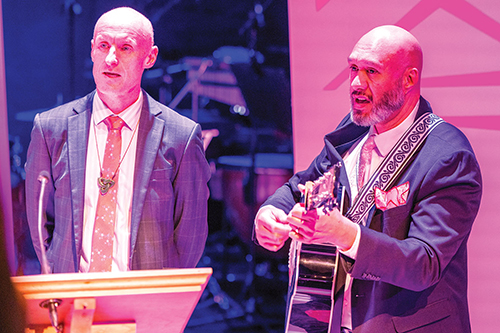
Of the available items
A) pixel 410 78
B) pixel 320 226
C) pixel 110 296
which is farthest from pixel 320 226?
pixel 410 78

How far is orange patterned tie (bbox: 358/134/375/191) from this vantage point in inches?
89.4

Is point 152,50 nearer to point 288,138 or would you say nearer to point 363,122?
point 363,122

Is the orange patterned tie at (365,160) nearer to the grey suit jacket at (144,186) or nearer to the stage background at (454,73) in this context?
the grey suit jacket at (144,186)

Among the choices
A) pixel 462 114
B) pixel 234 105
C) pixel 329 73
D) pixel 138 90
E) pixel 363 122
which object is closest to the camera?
pixel 363 122

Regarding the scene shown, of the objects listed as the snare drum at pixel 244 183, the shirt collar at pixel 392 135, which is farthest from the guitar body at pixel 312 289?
the snare drum at pixel 244 183

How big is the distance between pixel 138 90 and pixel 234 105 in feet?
4.73

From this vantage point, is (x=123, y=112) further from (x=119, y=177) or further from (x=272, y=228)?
(x=272, y=228)

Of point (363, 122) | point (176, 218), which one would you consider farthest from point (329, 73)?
point (176, 218)

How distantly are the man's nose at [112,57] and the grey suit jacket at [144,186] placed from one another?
227mm

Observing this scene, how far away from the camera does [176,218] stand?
250 centimetres

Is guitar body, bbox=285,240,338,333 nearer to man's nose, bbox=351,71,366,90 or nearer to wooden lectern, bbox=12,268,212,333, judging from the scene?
man's nose, bbox=351,71,366,90

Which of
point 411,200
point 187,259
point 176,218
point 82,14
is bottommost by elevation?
point 187,259

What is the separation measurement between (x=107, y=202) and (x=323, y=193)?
40.1 inches

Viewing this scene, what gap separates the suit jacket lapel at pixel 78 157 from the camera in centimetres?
229
